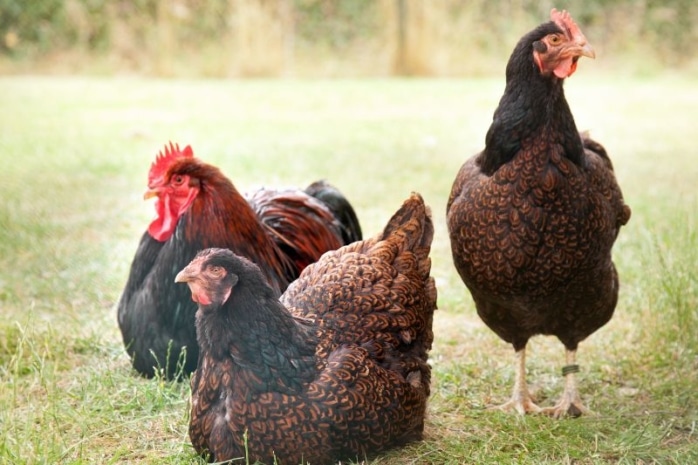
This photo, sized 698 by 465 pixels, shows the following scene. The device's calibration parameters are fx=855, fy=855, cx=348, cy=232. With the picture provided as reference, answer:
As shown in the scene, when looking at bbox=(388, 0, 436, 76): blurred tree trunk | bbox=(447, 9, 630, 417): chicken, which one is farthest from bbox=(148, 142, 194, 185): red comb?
bbox=(388, 0, 436, 76): blurred tree trunk

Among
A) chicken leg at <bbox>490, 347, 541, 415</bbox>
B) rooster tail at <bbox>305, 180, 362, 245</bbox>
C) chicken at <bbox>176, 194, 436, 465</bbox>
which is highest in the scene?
rooster tail at <bbox>305, 180, 362, 245</bbox>

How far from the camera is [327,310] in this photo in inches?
138

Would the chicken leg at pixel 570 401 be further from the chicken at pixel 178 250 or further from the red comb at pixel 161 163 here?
the red comb at pixel 161 163

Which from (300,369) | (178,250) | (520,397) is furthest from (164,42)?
(300,369)

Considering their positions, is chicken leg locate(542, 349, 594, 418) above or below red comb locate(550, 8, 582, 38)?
below

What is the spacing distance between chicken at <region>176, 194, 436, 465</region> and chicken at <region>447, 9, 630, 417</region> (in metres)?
0.51

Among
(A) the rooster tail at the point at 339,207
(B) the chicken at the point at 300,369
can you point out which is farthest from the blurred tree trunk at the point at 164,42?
(B) the chicken at the point at 300,369

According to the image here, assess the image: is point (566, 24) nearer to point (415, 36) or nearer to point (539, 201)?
point (539, 201)

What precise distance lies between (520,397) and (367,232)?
328 centimetres

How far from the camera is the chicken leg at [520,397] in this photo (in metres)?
4.12

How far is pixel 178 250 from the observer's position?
4.08 meters

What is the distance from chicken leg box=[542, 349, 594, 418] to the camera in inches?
161

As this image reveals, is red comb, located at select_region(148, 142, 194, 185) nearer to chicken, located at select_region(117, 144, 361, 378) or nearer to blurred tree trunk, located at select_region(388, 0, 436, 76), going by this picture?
chicken, located at select_region(117, 144, 361, 378)

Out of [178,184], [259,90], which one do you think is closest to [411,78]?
[259,90]
